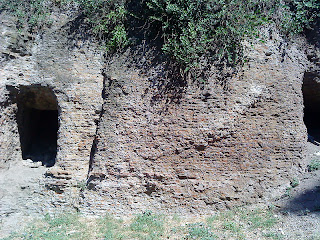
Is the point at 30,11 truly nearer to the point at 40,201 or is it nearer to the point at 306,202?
the point at 40,201

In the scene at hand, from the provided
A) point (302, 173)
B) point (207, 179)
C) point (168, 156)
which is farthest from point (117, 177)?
point (302, 173)

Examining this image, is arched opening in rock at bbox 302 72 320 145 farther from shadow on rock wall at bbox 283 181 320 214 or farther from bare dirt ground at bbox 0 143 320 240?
shadow on rock wall at bbox 283 181 320 214

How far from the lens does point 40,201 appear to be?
19.3 feet

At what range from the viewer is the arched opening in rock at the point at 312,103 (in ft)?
22.6

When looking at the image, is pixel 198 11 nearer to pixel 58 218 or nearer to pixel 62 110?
pixel 62 110

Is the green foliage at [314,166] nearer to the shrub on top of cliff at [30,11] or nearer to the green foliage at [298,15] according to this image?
the green foliage at [298,15]

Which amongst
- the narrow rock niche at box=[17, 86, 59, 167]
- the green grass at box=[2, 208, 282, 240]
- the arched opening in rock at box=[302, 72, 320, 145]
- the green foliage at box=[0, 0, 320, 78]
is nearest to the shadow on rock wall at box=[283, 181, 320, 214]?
the green grass at box=[2, 208, 282, 240]

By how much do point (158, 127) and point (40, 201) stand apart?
2.79 metres

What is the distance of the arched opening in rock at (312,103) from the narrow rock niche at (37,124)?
587 centimetres

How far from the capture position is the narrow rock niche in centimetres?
658

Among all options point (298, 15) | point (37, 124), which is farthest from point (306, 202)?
point (37, 124)

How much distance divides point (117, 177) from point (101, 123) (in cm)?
114

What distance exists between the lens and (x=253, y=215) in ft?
17.1

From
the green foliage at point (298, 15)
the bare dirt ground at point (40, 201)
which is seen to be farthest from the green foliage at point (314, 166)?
the green foliage at point (298, 15)
